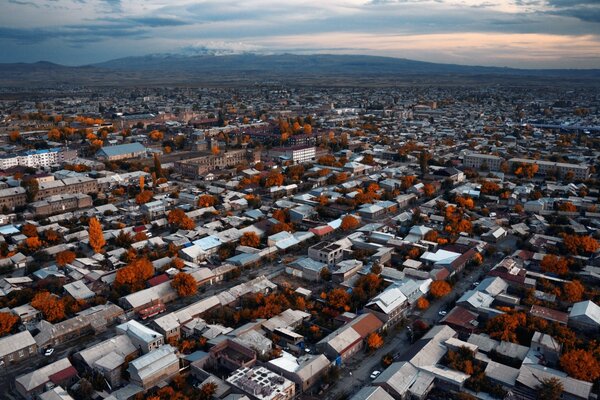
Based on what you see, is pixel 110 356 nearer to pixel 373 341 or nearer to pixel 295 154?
pixel 373 341

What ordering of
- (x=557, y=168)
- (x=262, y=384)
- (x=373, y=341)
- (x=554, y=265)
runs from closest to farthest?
(x=262, y=384) < (x=373, y=341) < (x=554, y=265) < (x=557, y=168)

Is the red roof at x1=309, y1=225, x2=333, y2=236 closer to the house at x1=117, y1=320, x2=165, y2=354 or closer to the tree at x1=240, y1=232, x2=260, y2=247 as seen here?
the tree at x1=240, y1=232, x2=260, y2=247

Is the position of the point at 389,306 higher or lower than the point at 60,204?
lower

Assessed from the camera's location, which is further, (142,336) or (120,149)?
(120,149)

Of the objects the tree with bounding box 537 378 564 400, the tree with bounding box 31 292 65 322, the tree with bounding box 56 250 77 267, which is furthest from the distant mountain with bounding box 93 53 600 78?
the tree with bounding box 537 378 564 400

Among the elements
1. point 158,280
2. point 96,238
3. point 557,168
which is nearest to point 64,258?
point 96,238

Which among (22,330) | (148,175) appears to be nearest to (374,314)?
(22,330)

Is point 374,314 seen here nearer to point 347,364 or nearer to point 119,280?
point 347,364
